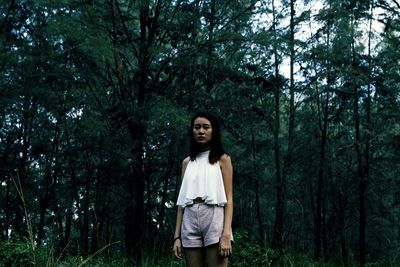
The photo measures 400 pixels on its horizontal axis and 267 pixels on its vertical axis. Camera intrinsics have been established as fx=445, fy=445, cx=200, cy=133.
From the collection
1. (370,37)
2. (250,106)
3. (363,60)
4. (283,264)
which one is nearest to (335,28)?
(370,37)

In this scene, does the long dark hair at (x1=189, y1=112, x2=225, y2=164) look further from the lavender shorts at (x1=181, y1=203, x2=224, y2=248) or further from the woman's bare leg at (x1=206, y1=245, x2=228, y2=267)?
the woman's bare leg at (x1=206, y1=245, x2=228, y2=267)

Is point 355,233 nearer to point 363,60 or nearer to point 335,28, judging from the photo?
point 335,28

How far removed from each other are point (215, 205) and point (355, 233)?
2074 centimetres

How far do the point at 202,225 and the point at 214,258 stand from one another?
214mm

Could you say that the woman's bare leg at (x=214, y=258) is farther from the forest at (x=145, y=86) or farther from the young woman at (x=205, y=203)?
the forest at (x=145, y=86)

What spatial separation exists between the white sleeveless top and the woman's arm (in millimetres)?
31

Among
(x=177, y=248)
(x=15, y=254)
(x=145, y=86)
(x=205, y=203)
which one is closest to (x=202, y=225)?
(x=205, y=203)

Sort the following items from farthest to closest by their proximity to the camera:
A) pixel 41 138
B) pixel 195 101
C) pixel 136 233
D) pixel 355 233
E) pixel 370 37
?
pixel 355 233 → pixel 370 37 → pixel 41 138 → pixel 195 101 → pixel 136 233

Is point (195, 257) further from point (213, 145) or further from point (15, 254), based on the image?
point (15, 254)

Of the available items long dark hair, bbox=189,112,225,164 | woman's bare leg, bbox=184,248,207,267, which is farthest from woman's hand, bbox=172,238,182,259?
long dark hair, bbox=189,112,225,164

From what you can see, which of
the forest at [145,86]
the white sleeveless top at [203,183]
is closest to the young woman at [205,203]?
the white sleeveless top at [203,183]

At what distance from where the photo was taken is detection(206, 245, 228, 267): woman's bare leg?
2.75m

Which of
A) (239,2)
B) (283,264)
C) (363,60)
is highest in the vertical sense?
(239,2)

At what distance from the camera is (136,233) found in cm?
722
